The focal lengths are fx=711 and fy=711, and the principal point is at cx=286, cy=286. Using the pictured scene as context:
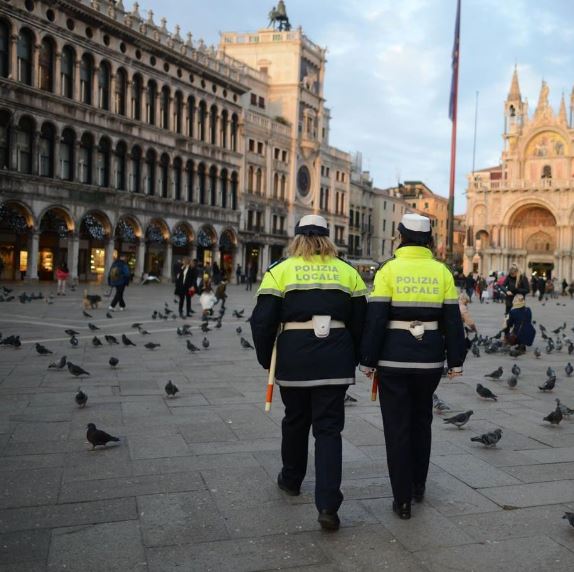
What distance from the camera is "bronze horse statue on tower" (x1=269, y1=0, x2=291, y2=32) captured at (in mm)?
69125

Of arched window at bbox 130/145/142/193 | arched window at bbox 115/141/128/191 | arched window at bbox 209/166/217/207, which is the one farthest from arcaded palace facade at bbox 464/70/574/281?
arched window at bbox 115/141/128/191

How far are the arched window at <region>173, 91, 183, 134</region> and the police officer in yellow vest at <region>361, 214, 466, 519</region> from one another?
4626 cm

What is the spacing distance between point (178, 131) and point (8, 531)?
47.2 meters

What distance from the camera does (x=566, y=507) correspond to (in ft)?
16.1

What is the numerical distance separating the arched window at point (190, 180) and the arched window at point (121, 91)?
25.1ft

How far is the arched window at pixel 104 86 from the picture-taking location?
41750mm

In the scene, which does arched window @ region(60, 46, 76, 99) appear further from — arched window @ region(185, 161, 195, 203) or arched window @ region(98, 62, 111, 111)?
arched window @ region(185, 161, 195, 203)

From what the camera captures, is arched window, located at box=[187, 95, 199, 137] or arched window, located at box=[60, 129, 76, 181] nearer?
arched window, located at box=[60, 129, 76, 181]

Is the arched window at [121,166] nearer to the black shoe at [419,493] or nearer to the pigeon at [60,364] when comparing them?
the pigeon at [60,364]

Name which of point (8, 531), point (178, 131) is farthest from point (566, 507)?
point (178, 131)

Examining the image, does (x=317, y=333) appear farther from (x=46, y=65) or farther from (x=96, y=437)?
(x=46, y=65)

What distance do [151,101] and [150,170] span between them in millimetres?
4489

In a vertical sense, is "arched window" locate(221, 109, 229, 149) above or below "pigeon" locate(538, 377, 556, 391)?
above

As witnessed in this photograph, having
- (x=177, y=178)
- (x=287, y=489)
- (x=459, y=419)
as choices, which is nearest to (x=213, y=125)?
(x=177, y=178)
